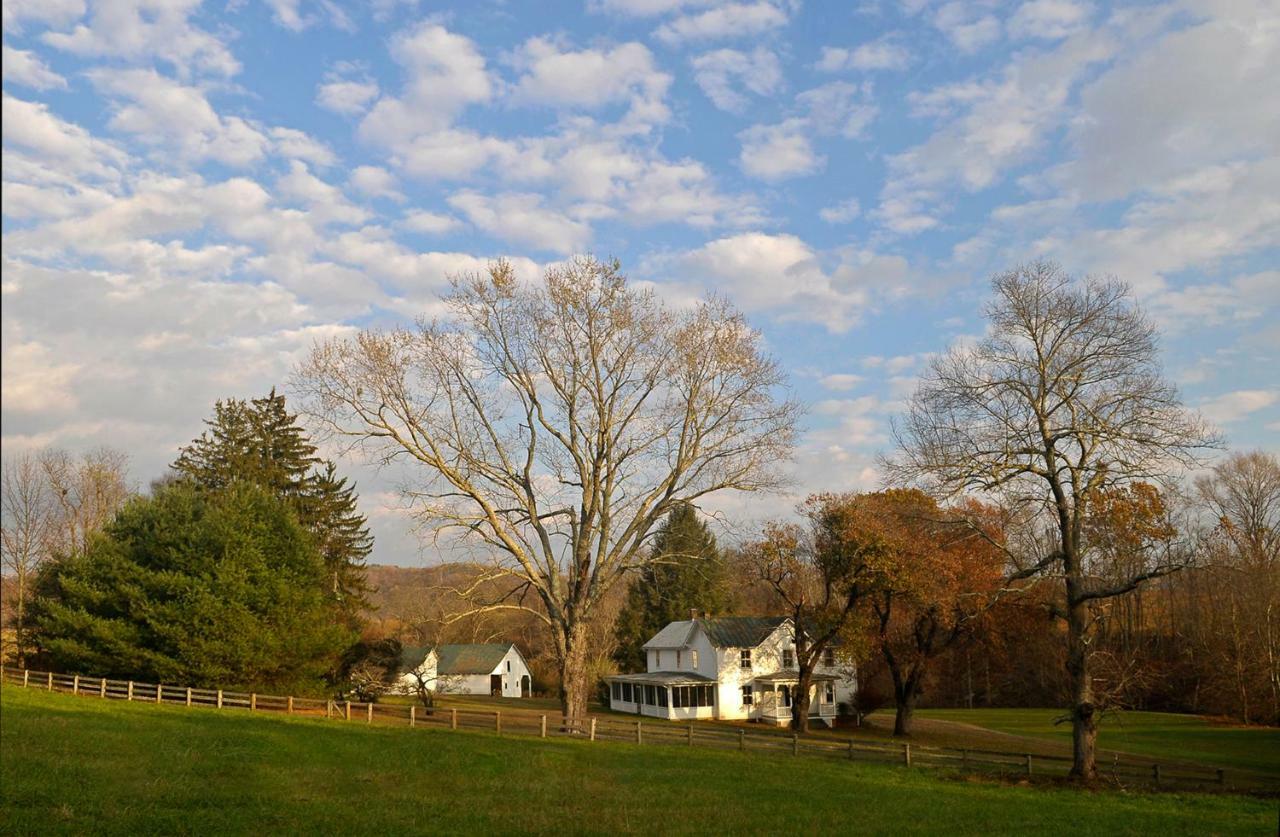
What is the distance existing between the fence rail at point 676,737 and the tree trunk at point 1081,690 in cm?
88

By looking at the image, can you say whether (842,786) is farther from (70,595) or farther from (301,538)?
(70,595)

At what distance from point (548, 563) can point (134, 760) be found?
503 inches

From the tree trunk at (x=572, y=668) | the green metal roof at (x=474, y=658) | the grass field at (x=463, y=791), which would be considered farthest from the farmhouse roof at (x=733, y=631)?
the green metal roof at (x=474, y=658)

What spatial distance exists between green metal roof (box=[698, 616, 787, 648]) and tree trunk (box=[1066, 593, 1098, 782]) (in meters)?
30.0

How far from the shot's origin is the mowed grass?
122ft

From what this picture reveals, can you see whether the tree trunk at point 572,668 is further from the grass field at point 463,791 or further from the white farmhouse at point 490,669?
the white farmhouse at point 490,669

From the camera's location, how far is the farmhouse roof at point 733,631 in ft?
174

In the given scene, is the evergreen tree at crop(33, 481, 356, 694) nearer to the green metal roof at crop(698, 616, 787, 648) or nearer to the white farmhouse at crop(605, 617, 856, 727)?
the white farmhouse at crop(605, 617, 856, 727)

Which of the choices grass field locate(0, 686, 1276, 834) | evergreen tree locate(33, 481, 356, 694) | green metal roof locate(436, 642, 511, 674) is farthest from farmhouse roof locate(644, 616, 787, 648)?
green metal roof locate(436, 642, 511, 674)

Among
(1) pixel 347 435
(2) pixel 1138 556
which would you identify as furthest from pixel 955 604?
(1) pixel 347 435

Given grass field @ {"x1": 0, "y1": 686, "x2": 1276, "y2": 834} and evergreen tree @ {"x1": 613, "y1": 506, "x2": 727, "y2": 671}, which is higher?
evergreen tree @ {"x1": 613, "y1": 506, "x2": 727, "y2": 671}

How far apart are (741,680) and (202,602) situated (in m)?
30.0

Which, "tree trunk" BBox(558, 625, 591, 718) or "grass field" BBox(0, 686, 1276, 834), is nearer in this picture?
"grass field" BBox(0, 686, 1276, 834)

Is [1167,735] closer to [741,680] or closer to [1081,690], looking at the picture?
[741,680]
